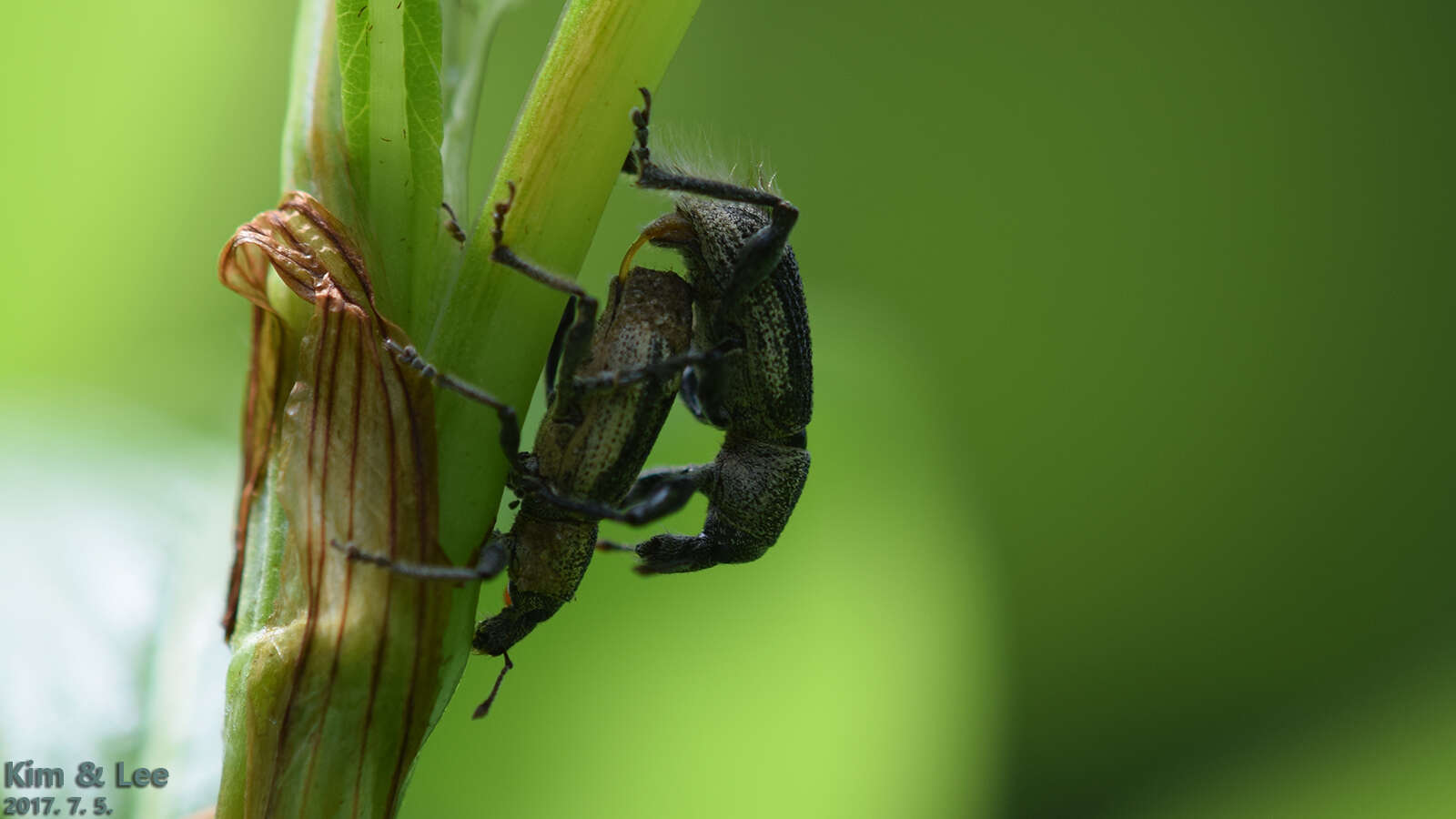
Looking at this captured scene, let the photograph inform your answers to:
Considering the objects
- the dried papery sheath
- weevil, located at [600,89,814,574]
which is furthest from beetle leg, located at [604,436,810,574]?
the dried papery sheath

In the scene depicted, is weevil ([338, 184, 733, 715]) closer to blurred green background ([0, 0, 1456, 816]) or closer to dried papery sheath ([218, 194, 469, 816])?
blurred green background ([0, 0, 1456, 816])

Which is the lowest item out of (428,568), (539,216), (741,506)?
(741,506)

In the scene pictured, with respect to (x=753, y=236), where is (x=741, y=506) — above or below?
below

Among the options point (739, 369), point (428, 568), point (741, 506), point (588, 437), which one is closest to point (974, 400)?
point (741, 506)

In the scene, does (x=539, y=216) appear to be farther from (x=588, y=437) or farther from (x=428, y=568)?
(x=588, y=437)

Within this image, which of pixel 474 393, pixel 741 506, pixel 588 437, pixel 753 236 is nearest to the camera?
pixel 474 393

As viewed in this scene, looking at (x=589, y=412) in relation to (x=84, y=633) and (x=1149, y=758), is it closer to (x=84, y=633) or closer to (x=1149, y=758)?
(x=84, y=633)
